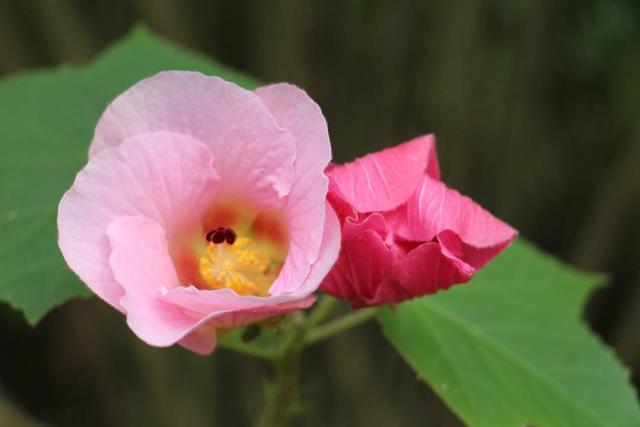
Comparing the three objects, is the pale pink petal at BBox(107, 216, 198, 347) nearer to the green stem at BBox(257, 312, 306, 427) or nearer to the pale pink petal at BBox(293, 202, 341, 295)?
the pale pink petal at BBox(293, 202, 341, 295)

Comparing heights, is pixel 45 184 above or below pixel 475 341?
above

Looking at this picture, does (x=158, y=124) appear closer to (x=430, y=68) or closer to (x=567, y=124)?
(x=430, y=68)

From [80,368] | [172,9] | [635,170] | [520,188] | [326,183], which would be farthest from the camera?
[80,368]

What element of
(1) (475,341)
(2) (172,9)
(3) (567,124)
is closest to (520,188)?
(3) (567,124)

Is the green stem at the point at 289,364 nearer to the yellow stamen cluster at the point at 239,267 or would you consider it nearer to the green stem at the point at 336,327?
the green stem at the point at 336,327

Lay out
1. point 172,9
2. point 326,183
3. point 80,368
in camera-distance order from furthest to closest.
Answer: point 80,368 < point 172,9 < point 326,183

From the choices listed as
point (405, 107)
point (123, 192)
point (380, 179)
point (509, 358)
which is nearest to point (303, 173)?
point (380, 179)

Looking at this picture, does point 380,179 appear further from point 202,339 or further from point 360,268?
point 202,339
